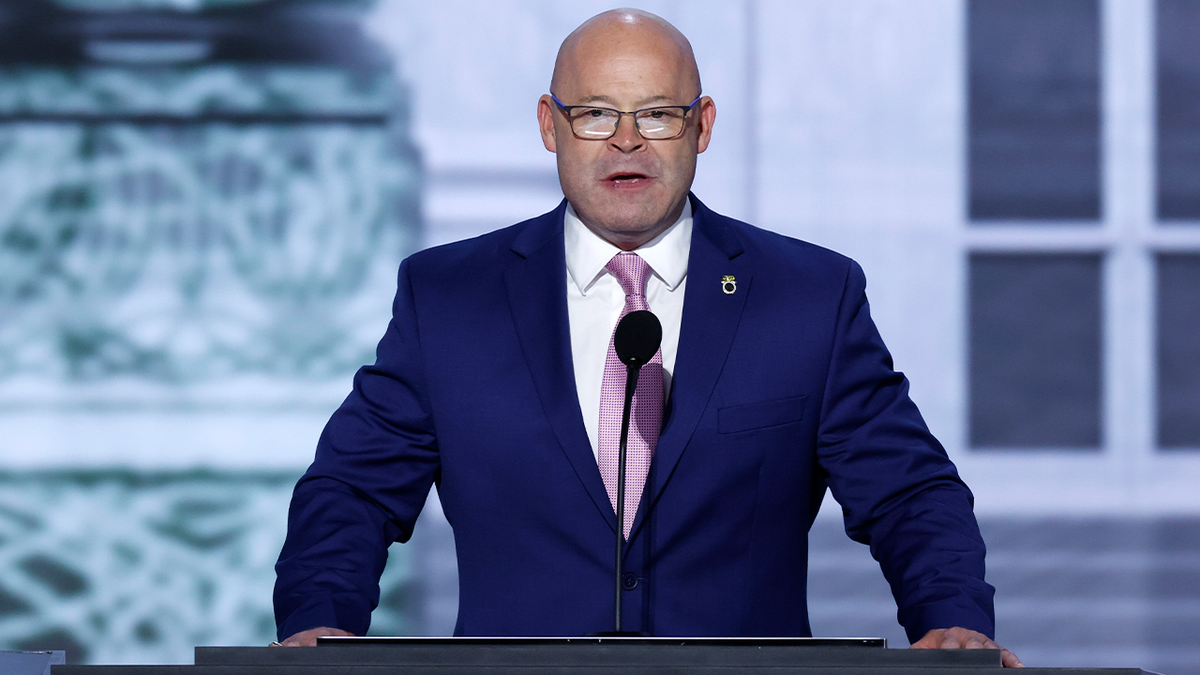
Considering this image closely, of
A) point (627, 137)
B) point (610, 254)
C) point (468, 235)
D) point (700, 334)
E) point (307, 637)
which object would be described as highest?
point (468, 235)

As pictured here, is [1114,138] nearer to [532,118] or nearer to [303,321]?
[532,118]

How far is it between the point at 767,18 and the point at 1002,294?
0.91 metres

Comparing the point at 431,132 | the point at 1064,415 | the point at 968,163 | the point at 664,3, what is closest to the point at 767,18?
the point at 664,3

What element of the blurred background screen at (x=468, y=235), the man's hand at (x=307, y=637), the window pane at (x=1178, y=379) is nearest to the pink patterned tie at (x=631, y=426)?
the man's hand at (x=307, y=637)

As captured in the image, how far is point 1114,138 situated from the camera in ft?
10.7

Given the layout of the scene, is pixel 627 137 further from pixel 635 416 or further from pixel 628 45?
pixel 635 416

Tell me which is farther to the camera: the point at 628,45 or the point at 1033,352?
the point at 1033,352

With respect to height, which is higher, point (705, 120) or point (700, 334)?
point (705, 120)

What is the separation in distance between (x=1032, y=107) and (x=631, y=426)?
81.6 inches

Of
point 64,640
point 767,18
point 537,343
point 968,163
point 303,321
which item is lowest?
point 64,640

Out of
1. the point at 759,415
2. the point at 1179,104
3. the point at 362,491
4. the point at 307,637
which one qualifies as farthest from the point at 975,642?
the point at 1179,104

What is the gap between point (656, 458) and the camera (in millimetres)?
1528

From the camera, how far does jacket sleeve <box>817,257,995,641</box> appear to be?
137cm

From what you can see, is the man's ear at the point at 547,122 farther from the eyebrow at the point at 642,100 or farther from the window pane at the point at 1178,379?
the window pane at the point at 1178,379
